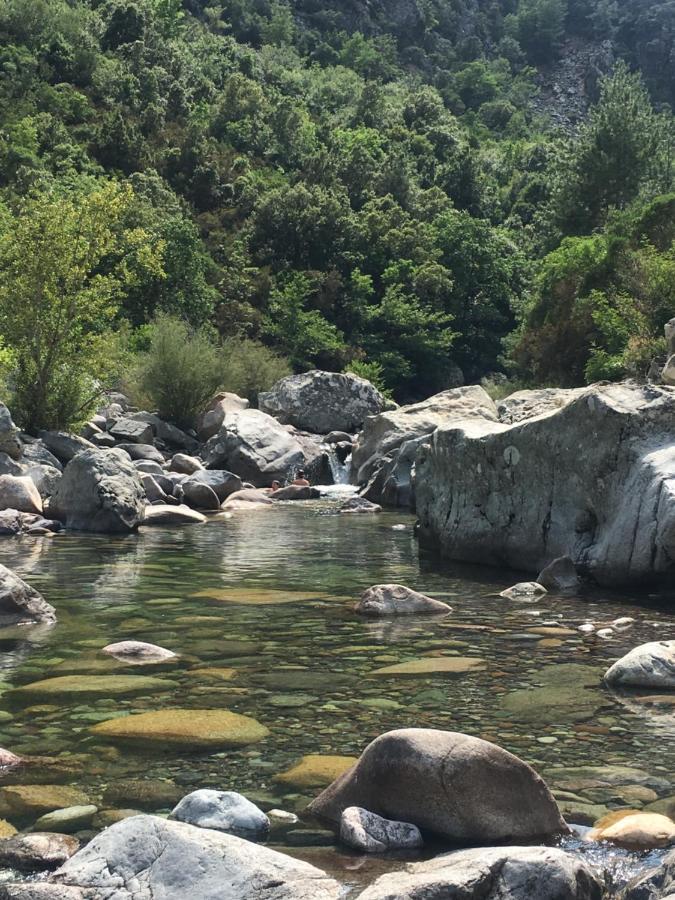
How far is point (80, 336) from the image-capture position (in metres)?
20.8

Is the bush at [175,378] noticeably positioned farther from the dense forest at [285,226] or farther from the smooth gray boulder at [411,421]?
the smooth gray boulder at [411,421]

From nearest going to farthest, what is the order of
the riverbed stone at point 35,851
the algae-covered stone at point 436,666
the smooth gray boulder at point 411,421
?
1. the riverbed stone at point 35,851
2. the algae-covered stone at point 436,666
3. the smooth gray boulder at point 411,421

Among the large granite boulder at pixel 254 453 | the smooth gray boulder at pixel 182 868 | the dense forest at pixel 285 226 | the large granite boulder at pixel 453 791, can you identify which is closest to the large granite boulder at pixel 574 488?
the large granite boulder at pixel 453 791

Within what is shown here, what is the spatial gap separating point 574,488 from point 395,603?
8.84ft

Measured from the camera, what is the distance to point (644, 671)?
596 centimetres

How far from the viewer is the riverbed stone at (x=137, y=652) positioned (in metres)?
6.68

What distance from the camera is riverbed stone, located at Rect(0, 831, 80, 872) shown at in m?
3.48

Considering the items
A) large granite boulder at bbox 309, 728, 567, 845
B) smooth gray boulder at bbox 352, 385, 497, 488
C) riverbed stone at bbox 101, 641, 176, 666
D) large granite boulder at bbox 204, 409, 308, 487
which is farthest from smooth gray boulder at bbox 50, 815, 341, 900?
large granite boulder at bbox 204, 409, 308, 487

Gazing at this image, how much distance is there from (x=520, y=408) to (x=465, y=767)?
1877cm

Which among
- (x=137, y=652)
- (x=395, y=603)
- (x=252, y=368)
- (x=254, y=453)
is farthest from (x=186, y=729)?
(x=252, y=368)

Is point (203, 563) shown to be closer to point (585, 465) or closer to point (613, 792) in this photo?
point (585, 465)

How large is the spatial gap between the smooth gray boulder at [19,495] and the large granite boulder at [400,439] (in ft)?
22.7

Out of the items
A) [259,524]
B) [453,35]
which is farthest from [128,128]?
[453,35]

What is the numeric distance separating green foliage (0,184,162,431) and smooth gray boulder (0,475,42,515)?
4.63m
